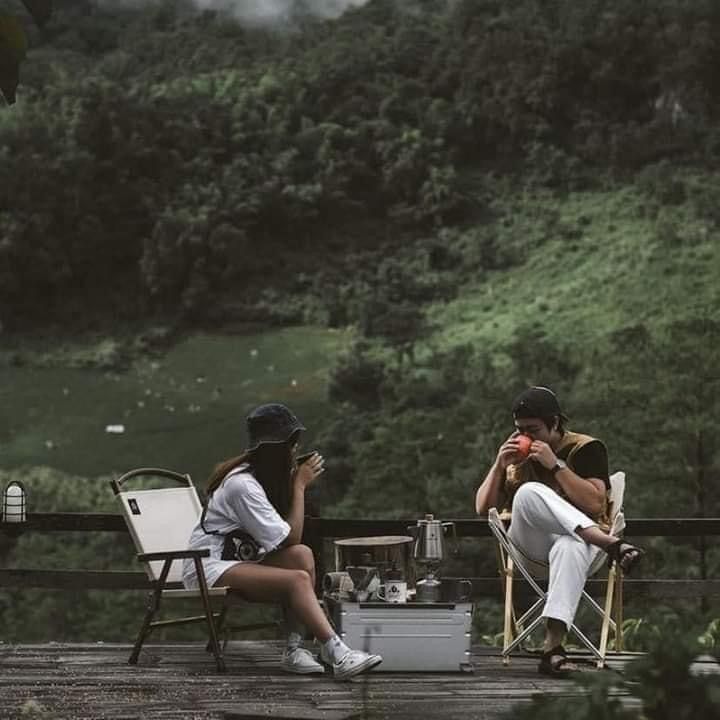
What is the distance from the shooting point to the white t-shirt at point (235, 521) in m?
4.91

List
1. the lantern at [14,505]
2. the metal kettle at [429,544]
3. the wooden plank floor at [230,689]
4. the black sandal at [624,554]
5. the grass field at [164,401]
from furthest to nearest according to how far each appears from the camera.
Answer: the grass field at [164,401], the lantern at [14,505], the metal kettle at [429,544], the black sandal at [624,554], the wooden plank floor at [230,689]

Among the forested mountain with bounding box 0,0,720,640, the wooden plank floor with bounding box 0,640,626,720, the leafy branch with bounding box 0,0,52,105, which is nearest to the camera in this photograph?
the leafy branch with bounding box 0,0,52,105

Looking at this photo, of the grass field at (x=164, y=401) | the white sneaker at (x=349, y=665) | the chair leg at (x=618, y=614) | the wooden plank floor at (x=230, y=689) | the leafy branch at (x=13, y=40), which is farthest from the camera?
the grass field at (x=164, y=401)

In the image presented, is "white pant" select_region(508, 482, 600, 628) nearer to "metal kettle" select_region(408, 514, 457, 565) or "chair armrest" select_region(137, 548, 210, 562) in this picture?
"metal kettle" select_region(408, 514, 457, 565)

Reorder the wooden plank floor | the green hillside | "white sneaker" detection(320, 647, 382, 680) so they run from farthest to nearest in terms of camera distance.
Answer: the green hillside < "white sneaker" detection(320, 647, 382, 680) < the wooden plank floor

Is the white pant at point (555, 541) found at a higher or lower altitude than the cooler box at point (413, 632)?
higher

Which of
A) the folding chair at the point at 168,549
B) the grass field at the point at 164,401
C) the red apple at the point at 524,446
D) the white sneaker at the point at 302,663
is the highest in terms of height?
the red apple at the point at 524,446

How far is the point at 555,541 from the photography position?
5.00 m

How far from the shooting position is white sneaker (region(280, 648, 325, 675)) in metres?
4.94

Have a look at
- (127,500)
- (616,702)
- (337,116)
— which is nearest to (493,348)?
(337,116)

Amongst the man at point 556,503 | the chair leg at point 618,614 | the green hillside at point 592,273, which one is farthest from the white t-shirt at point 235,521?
the green hillside at point 592,273

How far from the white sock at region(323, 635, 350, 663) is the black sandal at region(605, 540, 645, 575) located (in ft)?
2.91

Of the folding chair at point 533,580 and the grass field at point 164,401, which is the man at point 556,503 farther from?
the grass field at point 164,401

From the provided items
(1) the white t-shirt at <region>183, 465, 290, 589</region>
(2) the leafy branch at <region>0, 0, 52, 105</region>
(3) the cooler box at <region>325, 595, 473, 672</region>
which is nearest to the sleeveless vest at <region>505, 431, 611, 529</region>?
(3) the cooler box at <region>325, 595, 473, 672</region>
